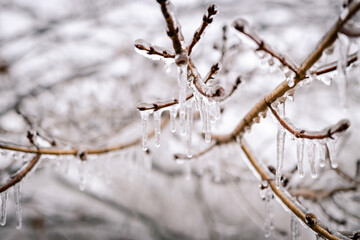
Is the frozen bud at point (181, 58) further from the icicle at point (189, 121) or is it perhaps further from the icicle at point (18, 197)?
the icicle at point (18, 197)

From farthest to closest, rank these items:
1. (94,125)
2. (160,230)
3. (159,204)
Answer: (159,204), (160,230), (94,125)

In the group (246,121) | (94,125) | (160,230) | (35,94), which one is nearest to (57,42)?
(35,94)

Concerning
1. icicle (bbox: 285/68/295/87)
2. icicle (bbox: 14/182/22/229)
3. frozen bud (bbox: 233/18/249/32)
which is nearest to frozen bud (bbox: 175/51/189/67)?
frozen bud (bbox: 233/18/249/32)

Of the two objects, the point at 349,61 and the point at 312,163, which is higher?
the point at 349,61

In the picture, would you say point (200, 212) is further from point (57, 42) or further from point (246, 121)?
point (246, 121)

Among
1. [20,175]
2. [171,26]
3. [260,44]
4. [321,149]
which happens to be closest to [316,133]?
[321,149]

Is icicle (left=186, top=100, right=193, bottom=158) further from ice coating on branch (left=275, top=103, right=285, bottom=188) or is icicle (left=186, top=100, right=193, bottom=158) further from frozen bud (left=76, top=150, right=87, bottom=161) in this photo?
frozen bud (left=76, top=150, right=87, bottom=161)
